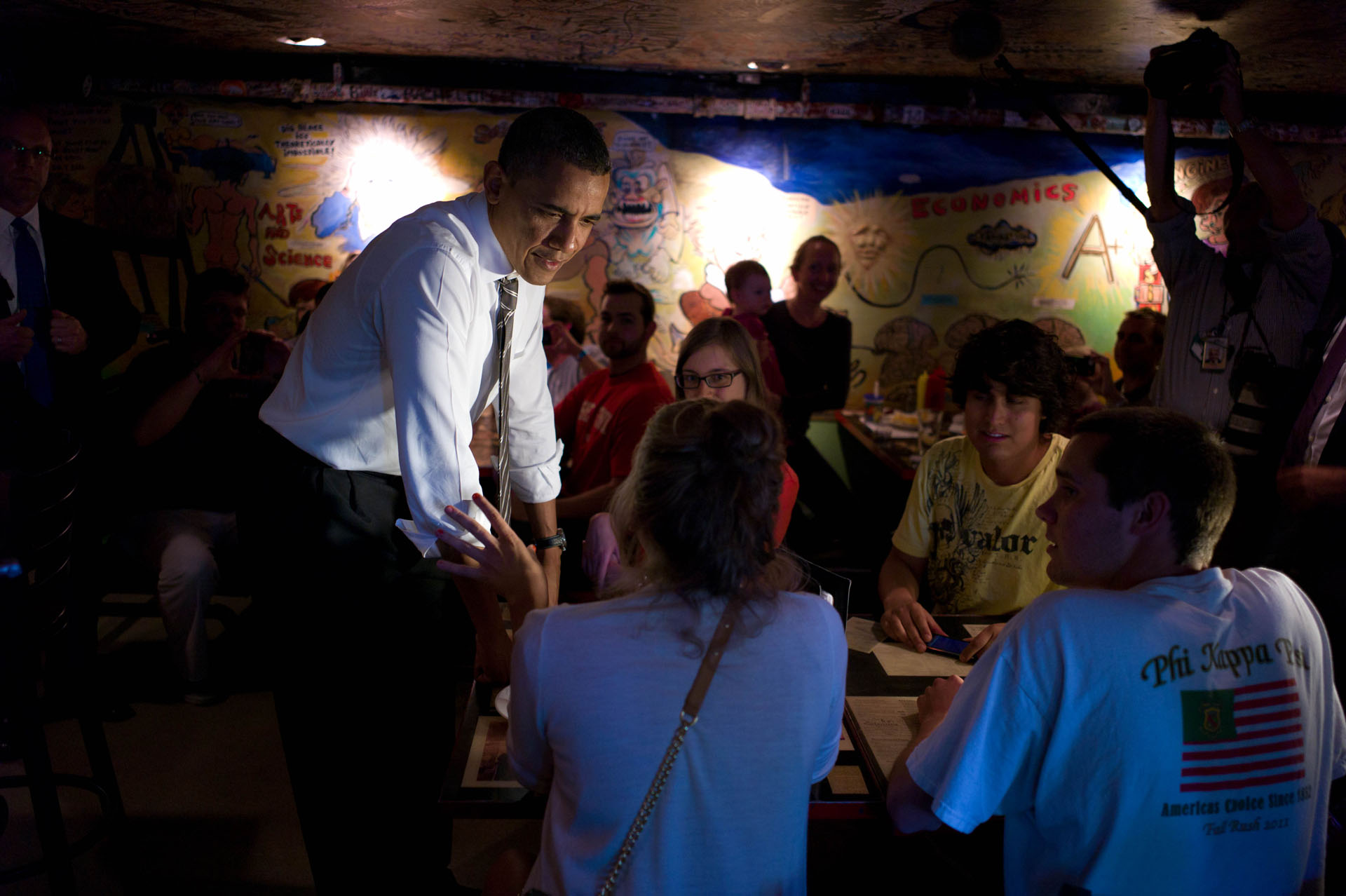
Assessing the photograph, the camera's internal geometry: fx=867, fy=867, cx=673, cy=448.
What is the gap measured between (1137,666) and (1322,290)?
7.52 feet

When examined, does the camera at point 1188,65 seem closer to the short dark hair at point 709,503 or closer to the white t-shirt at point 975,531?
the white t-shirt at point 975,531

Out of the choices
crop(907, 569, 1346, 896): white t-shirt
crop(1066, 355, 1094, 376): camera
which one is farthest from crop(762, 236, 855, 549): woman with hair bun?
crop(907, 569, 1346, 896): white t-shirt

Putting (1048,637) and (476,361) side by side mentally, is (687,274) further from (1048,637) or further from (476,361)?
(1048,637)

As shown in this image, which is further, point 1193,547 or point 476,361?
point 476,361

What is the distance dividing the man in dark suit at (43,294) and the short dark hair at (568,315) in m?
2.40

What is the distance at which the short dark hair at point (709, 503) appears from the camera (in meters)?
1.15

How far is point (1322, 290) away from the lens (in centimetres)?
272

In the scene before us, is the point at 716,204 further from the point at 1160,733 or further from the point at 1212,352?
the point at 1160,733

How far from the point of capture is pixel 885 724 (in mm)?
1566

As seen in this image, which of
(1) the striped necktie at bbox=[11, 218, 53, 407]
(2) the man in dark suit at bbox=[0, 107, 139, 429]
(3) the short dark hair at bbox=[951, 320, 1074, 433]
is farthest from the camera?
(1) the striped necktie at bbox=[11, 218, 53, 407]

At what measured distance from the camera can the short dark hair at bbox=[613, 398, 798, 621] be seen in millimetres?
1154

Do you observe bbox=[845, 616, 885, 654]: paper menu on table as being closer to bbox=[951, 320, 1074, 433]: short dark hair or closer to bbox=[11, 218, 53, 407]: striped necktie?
bbox=[951, 320, 1074, 433]: short dark hair

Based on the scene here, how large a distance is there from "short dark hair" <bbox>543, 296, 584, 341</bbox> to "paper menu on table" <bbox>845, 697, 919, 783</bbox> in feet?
13.1

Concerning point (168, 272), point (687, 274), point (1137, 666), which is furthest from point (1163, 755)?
point (168, 272)
